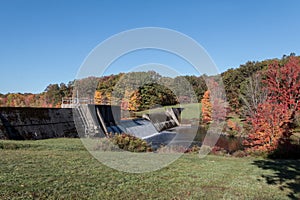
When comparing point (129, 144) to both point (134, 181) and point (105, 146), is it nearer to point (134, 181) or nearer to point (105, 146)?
point (105, 146)

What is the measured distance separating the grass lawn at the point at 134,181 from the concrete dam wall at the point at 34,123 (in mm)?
6061

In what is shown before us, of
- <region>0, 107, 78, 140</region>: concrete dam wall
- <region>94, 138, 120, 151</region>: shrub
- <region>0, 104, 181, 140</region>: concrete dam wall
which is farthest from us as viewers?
<region>0, 104, 181, 140</region>: concrete dam wall

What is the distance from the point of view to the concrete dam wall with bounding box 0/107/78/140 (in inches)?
457

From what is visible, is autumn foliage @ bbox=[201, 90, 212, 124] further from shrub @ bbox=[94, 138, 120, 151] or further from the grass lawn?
the grass lawn

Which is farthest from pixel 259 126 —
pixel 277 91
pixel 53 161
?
pixel 53 161

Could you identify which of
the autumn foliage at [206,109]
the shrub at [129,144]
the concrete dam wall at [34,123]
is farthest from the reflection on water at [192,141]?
the autumn foliage at [206,109]

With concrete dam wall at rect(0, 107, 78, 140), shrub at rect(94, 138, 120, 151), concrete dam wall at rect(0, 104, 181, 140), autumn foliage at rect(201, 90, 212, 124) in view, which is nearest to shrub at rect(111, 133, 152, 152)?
shrub at rect(94, 138, 120, 151)

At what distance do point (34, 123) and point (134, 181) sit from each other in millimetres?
10003

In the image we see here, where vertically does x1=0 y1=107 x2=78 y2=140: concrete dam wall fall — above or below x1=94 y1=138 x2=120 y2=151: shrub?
above

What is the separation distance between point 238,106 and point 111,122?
20.1 metres

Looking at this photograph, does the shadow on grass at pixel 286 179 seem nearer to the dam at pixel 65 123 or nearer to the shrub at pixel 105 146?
the shrub at pixel 105 146

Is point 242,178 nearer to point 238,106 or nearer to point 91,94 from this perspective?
point 91,94

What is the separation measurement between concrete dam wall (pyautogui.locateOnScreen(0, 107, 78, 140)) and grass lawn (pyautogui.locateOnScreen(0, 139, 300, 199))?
19.9ft

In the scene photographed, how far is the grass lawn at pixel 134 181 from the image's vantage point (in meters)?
3.87
